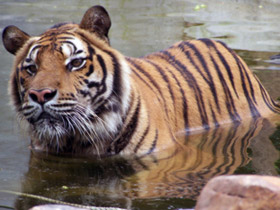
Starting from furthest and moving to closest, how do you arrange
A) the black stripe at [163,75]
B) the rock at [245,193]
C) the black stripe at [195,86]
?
1. the black stripe at [195,86]
2. the black stripe at [163,75]
3. the rock at [245,193]

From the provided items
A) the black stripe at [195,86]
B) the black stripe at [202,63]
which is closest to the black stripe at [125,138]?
the black stripe at [195,86]

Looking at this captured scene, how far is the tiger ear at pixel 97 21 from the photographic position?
12.9 ft

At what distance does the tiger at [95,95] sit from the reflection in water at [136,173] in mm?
102

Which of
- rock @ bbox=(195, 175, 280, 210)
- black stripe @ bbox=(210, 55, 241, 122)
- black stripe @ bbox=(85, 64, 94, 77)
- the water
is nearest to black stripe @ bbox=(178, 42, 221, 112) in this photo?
black stripe @ bbox=(210, 55, 241, 122)

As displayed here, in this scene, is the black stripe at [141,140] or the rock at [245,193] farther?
the black stripe at [141,140]

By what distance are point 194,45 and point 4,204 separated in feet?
8.40

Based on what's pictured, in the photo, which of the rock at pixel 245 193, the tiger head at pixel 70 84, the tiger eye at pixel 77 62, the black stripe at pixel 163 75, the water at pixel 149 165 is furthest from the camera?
the black stripe at pixel 163 75

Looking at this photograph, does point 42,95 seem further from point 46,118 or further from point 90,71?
point 90,71

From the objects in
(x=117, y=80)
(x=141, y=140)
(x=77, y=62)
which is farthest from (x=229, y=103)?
(x=77, y=62)

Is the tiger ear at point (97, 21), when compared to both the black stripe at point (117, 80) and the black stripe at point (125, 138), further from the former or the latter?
the black stripe at point (125, 138)

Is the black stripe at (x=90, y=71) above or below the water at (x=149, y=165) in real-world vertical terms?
above

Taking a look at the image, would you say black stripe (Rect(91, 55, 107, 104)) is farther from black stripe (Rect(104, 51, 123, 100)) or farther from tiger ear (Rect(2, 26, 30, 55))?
tiger ear (Rect(2, 26, 30, 55))

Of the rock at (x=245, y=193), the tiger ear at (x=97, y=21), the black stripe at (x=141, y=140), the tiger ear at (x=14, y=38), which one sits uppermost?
the tiger ear at (x=97, y=21)

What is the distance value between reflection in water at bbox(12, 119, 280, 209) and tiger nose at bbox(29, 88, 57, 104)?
0.51m
